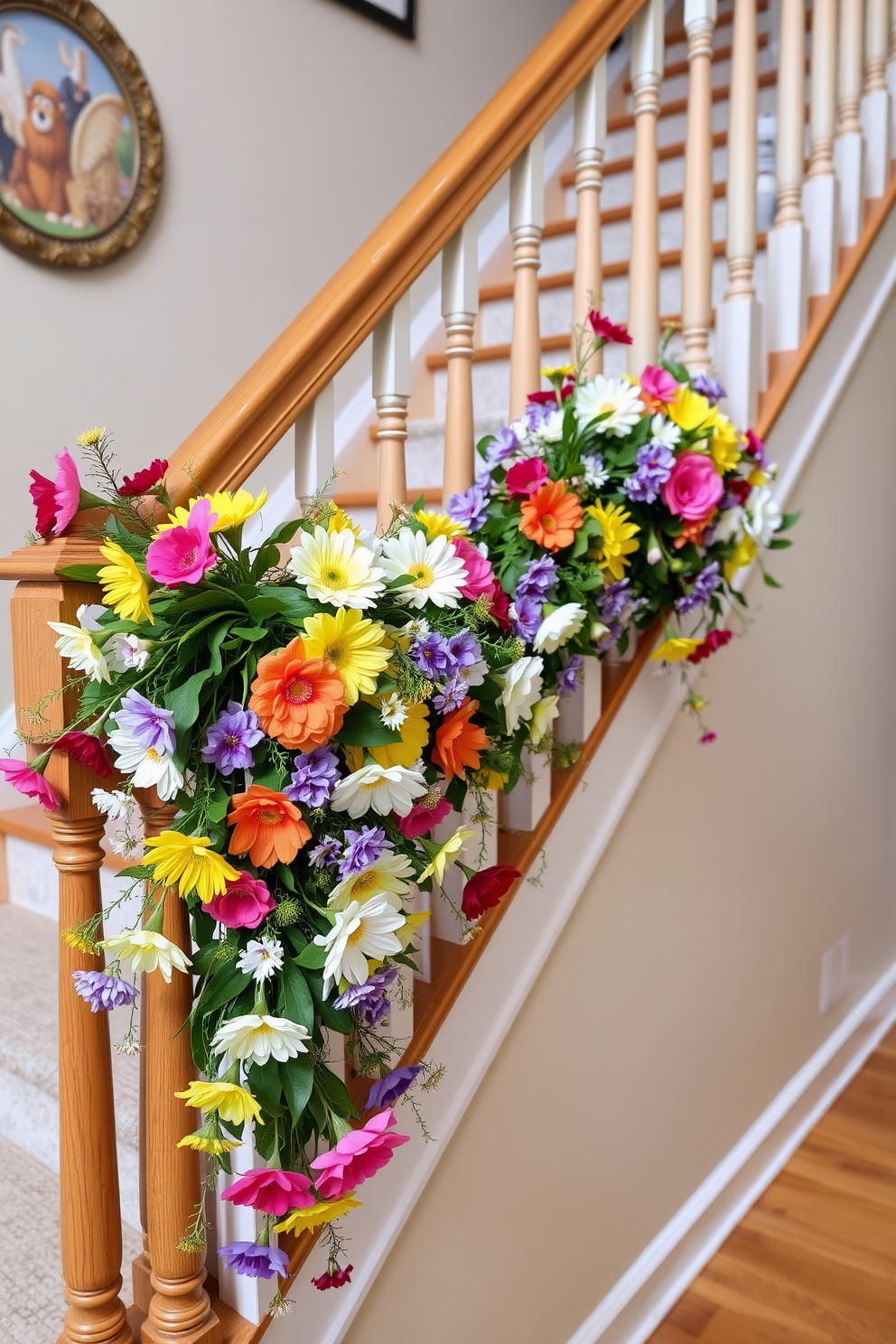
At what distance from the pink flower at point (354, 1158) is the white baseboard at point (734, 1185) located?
42.0 inches

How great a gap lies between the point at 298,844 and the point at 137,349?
1751mm

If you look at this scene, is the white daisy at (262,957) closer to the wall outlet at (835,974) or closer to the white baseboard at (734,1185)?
the white baseboard at (734,1185)

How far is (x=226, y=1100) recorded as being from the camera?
27.8 inches

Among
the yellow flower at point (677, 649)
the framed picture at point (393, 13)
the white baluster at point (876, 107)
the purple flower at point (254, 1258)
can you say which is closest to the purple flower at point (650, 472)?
the yellow flower at point (677, 649)

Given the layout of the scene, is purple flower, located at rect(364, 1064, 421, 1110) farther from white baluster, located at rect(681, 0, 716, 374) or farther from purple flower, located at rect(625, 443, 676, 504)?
white baluster, located at rect(681, 0, 716, 374)

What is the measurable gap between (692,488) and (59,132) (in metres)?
1.57

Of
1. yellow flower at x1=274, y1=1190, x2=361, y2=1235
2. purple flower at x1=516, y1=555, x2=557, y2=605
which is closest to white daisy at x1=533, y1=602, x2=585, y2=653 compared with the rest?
purple flower at x1=516, y1=555, x2=557, y2=605

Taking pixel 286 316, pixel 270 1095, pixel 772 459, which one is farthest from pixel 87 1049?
pixel 286 316

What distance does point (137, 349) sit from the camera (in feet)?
6.89

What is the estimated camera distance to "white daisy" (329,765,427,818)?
713 mm

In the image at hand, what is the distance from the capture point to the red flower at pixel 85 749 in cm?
75

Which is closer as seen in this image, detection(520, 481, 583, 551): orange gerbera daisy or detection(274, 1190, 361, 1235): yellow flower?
detection(274, 1190, 361, 1235): yellow flower

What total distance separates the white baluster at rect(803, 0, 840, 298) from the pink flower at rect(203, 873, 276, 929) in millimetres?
1604

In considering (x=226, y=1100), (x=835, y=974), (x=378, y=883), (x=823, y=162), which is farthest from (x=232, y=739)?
(x=835, y=974)
